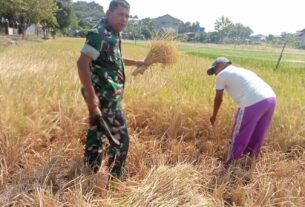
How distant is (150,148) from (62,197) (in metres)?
1.38

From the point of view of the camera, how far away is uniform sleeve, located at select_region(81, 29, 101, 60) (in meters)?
3.05

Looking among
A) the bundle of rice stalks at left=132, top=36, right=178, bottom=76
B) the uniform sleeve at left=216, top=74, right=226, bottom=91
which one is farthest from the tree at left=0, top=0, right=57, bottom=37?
the uniform sleeve at left=216, top=74, right=226, bottom=91

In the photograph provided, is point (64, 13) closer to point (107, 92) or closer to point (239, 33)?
point (239, 33)

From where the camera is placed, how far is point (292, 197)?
343cm

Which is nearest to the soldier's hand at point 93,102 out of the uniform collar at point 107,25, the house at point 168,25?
the uniform collar at point 107,25

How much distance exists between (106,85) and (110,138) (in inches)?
20.2

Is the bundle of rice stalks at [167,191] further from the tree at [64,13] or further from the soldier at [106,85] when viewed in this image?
the tree at [64,13]

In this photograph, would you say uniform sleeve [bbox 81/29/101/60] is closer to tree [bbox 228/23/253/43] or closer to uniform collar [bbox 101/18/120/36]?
uniform collar [bbox 101/18/120/36]

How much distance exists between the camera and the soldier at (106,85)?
3.06m

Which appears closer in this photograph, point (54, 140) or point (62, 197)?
point (62, 197)

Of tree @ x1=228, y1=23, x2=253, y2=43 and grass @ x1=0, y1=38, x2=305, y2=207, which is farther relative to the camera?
tree @ x1=228, y1=23, x2=253, y2=43

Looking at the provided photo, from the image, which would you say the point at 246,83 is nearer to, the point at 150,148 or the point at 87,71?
the point at 150,148

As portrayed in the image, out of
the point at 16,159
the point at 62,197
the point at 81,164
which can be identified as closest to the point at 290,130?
the point at 81,164

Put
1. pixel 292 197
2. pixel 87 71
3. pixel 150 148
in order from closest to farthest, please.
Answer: pixel 87 71, pixel 292 197, pixel 150 148
